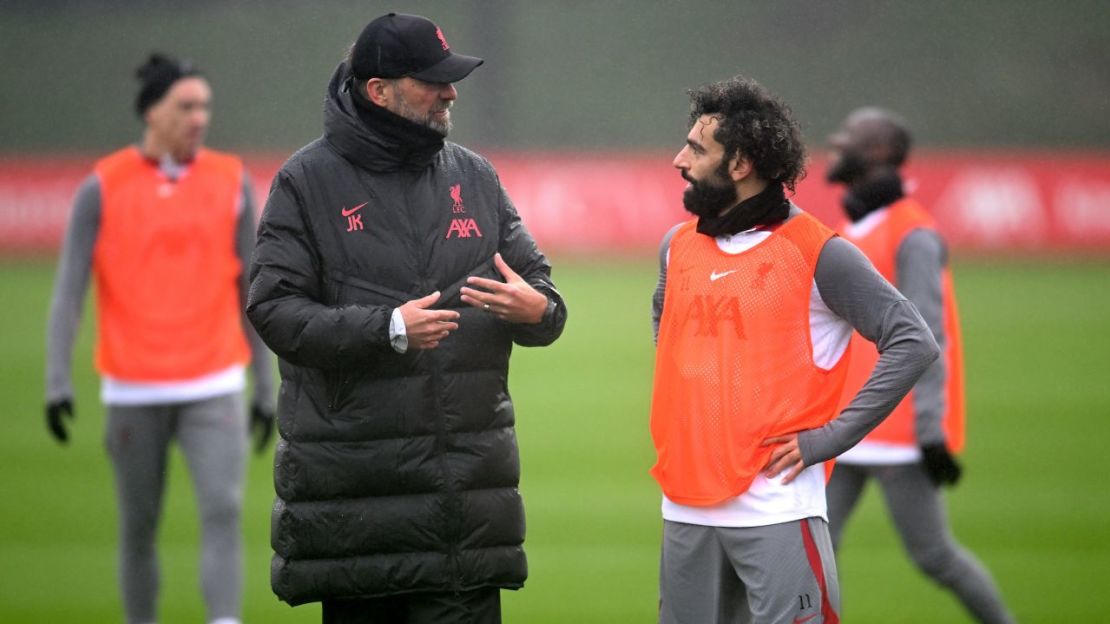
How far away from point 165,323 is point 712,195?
2.79m

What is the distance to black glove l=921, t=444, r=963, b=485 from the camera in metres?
5.45

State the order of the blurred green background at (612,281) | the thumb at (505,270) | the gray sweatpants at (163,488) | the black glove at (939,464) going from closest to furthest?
the thumb at (505,270) < the black glove at (939,464) < the gray sweatpants at (163,488) < the blurred green background at (612,281)

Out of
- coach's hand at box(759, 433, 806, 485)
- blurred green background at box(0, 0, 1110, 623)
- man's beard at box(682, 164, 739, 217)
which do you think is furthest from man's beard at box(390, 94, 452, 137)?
coach's hand at box(759, 433, 806, 485)

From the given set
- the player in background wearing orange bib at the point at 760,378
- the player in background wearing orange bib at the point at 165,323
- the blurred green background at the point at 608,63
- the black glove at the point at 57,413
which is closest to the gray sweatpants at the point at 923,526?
the player in background wearing orange bib at the point at 760,378

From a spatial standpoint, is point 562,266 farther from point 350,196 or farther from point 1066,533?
point 350,196

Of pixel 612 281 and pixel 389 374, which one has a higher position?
pixel 389 374

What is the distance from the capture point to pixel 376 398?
384cm

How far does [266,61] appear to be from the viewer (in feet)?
107

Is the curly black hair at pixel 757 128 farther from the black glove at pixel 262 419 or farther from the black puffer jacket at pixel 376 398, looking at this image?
the black glove at pixel 262 419

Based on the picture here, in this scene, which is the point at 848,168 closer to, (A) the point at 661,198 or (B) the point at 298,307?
(B) the point at 298,307

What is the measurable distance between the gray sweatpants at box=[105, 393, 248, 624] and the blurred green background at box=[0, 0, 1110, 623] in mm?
813

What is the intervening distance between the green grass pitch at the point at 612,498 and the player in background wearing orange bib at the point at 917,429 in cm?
92

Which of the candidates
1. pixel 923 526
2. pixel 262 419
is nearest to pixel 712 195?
pixel 923 526

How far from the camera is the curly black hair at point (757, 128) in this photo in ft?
12.7
